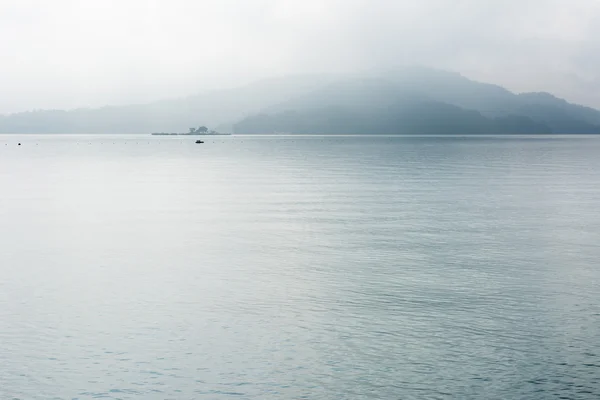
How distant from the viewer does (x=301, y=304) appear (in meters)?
23.3

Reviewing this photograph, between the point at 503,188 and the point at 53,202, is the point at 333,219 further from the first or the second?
the point at 503,188

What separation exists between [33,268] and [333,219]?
18.8 m

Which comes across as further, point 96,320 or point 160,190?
point 160,190

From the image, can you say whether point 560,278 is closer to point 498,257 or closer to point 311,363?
point 498,257

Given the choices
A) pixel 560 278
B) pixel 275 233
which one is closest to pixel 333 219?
pixel 275 233

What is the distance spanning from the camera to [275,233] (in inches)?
1516

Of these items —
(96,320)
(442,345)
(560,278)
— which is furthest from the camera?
(560,278)

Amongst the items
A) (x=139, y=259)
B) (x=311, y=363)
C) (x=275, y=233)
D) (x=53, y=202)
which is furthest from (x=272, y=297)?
(x=53, y=202)

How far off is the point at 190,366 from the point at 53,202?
42538 millimetres

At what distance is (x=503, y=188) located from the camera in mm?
68875

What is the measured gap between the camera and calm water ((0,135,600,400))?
16.7 m

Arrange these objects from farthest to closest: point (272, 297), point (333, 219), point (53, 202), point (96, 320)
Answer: point (53, 202) → point (333, 219) → point (272, 297) → point (96, 320)

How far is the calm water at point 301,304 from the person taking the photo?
54.9 feet

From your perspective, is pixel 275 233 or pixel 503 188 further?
pixel 503 188
